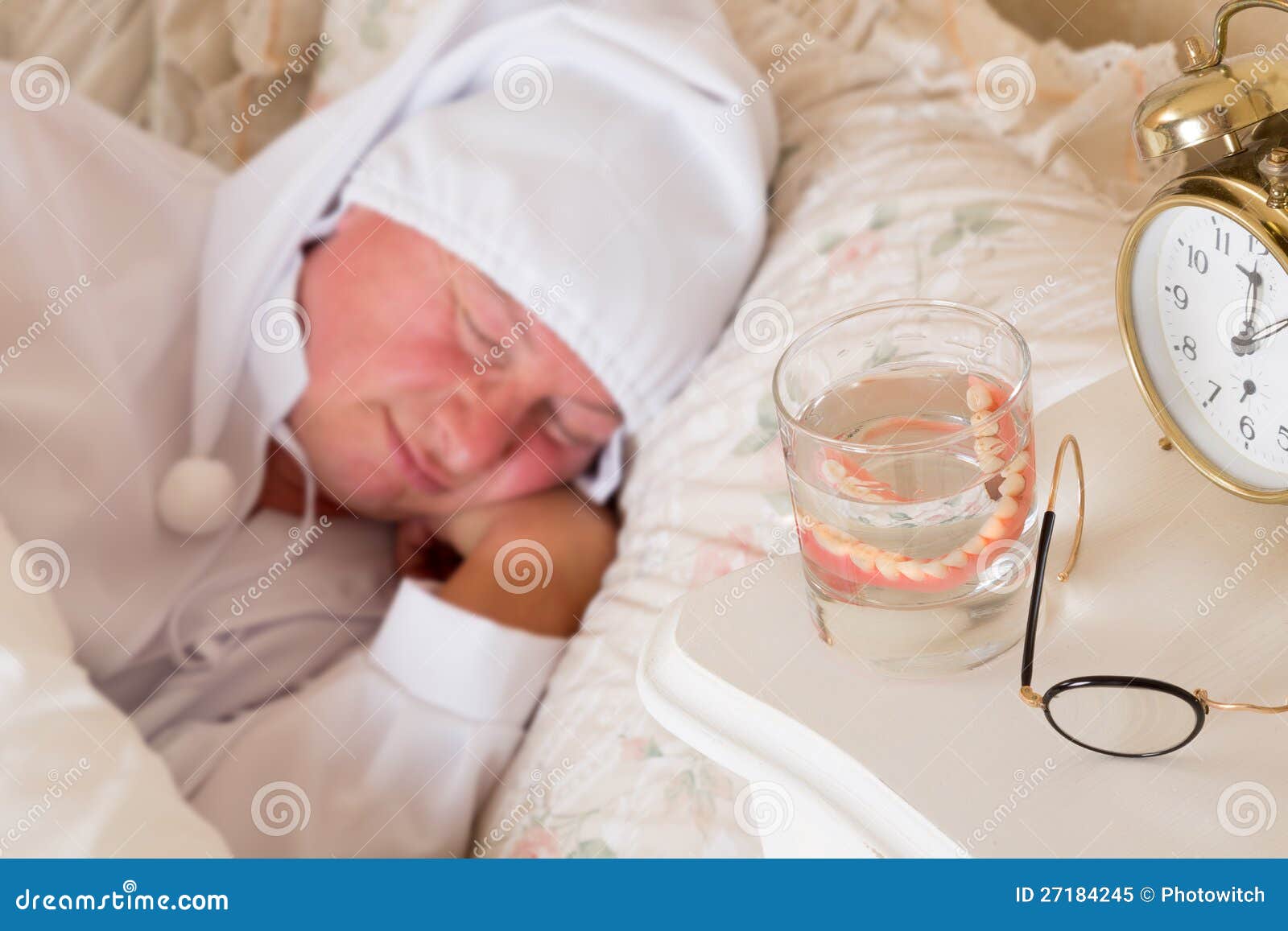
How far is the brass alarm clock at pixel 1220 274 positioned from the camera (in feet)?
1.33

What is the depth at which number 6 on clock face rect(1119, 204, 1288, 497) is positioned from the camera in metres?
0.43

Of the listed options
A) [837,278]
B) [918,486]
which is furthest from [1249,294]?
[837,278]

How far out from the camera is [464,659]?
1.00m

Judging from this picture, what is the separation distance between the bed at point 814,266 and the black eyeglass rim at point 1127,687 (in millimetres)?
265

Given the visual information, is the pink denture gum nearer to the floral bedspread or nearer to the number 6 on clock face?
the number 6 on clock face

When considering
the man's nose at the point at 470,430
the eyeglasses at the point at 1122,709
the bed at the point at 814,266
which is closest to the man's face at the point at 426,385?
the man's nose at the point at 470,430

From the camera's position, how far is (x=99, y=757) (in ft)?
2.38

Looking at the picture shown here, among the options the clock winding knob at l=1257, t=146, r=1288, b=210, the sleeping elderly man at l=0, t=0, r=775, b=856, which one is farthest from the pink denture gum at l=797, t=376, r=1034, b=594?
the sleeping elderly man at l=0, t=0, r=775, b=856

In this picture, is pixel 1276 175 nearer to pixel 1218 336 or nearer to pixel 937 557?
pixel 1218 336

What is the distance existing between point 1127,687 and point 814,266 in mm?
614

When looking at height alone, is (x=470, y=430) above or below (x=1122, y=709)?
below

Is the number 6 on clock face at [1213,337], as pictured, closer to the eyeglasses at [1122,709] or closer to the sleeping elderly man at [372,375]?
the eyeglasses at [1122,709]

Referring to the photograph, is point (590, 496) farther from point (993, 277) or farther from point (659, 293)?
point (993, 277)
